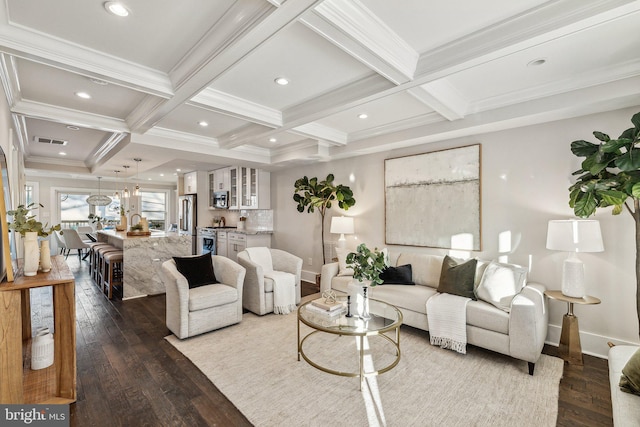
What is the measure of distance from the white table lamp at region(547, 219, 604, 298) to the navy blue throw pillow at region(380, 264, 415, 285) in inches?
59.8

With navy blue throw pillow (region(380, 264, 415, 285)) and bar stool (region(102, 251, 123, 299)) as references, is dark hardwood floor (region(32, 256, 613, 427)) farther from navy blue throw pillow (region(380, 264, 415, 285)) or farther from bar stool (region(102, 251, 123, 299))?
navy blue throw pillow (region(380, 264, 415, 285))

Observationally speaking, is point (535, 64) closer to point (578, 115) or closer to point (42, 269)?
point (578, 115)

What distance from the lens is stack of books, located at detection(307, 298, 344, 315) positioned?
279 cm

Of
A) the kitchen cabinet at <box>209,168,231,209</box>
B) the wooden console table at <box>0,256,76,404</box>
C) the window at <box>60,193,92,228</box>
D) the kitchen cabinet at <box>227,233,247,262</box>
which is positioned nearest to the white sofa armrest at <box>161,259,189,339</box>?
the wooden console table at <box>0,256,76,404</box>

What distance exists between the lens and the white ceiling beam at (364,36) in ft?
5.86

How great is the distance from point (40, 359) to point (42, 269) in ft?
2.43

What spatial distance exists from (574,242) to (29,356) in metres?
4.89

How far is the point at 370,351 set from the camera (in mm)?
2980

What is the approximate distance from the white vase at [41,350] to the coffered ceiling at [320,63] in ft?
7.02

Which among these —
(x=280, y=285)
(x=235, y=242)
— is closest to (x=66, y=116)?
(x=280, y=285)

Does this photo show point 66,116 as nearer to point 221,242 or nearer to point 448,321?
point 221,242

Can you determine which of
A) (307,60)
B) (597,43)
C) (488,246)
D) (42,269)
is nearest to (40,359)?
(42,269)

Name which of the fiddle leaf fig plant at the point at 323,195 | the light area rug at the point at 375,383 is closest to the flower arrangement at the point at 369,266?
the light area rug at the point at 375,383

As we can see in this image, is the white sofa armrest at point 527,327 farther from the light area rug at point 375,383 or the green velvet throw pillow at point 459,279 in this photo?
the green velvet throw pillow at point 459,279
